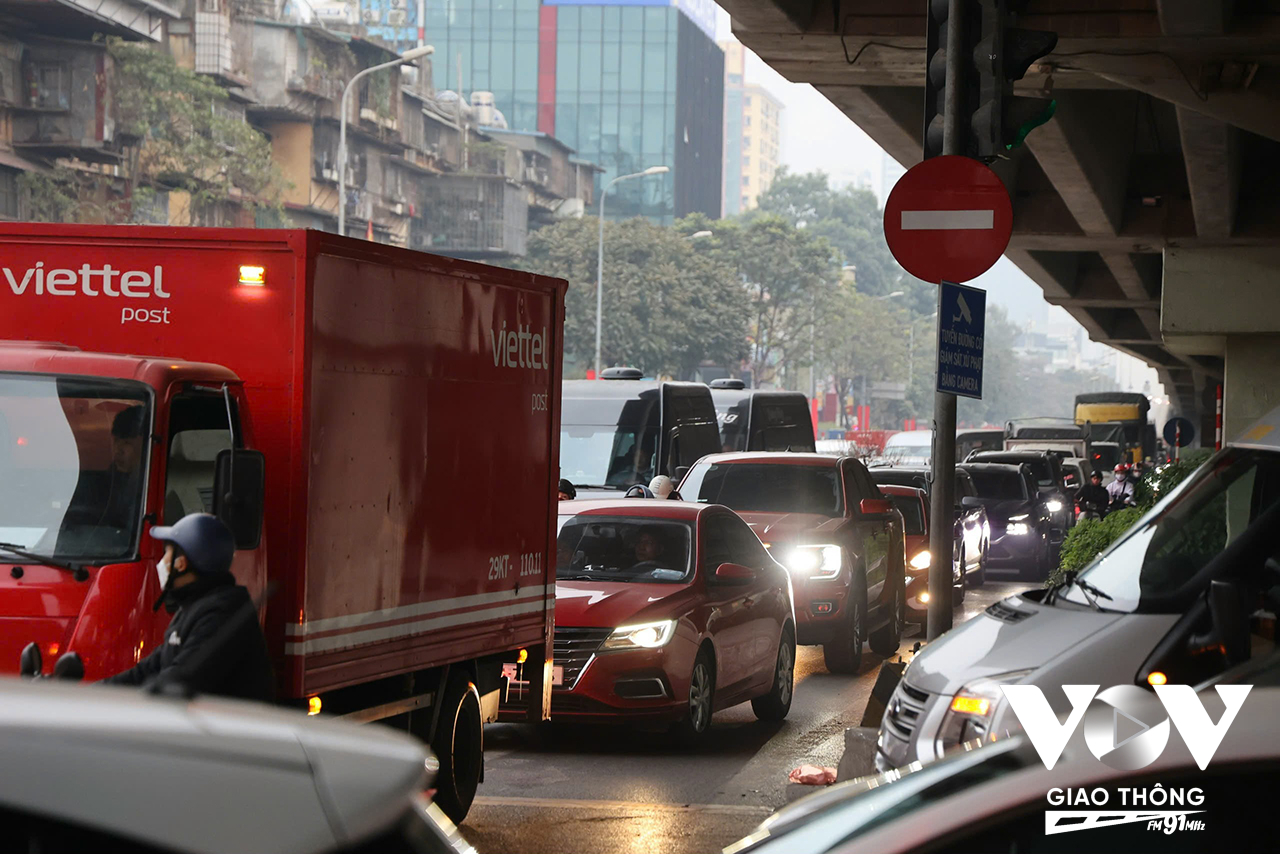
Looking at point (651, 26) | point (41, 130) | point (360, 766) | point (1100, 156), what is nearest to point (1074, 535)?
point (1100, 156)

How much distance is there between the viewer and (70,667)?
5.43 m

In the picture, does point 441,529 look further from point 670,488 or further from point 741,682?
point 670,488

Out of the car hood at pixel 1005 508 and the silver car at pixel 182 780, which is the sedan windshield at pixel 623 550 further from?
the car hood at pixel 1005 508

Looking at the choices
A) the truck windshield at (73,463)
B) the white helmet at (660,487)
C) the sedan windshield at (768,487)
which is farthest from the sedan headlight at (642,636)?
the white helmet at (660,487)

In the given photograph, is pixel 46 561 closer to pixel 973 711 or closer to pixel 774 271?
pixel 973 711

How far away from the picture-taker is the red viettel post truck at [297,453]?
635cm

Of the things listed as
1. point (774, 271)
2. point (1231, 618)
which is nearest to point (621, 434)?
point (1231, 618)

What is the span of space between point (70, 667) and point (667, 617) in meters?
5.49

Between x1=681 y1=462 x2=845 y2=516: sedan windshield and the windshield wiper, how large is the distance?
9714mm

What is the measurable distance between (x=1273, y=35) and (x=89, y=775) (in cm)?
1177

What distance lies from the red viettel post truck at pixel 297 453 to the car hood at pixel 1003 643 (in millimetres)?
2641

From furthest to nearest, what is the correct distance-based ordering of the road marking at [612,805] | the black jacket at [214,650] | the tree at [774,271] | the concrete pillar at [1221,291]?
the tree at [774,271] → the concrete pillar at [1221,291] → the road marking at [612,805] → the black jacket at [214,650]

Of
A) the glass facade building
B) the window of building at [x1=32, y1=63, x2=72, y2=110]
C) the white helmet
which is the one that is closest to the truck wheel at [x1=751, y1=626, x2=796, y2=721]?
the white helmet

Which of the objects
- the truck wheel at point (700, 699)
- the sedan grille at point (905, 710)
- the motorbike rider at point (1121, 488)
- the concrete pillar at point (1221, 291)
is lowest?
the truck wheel at point (700, 699)
